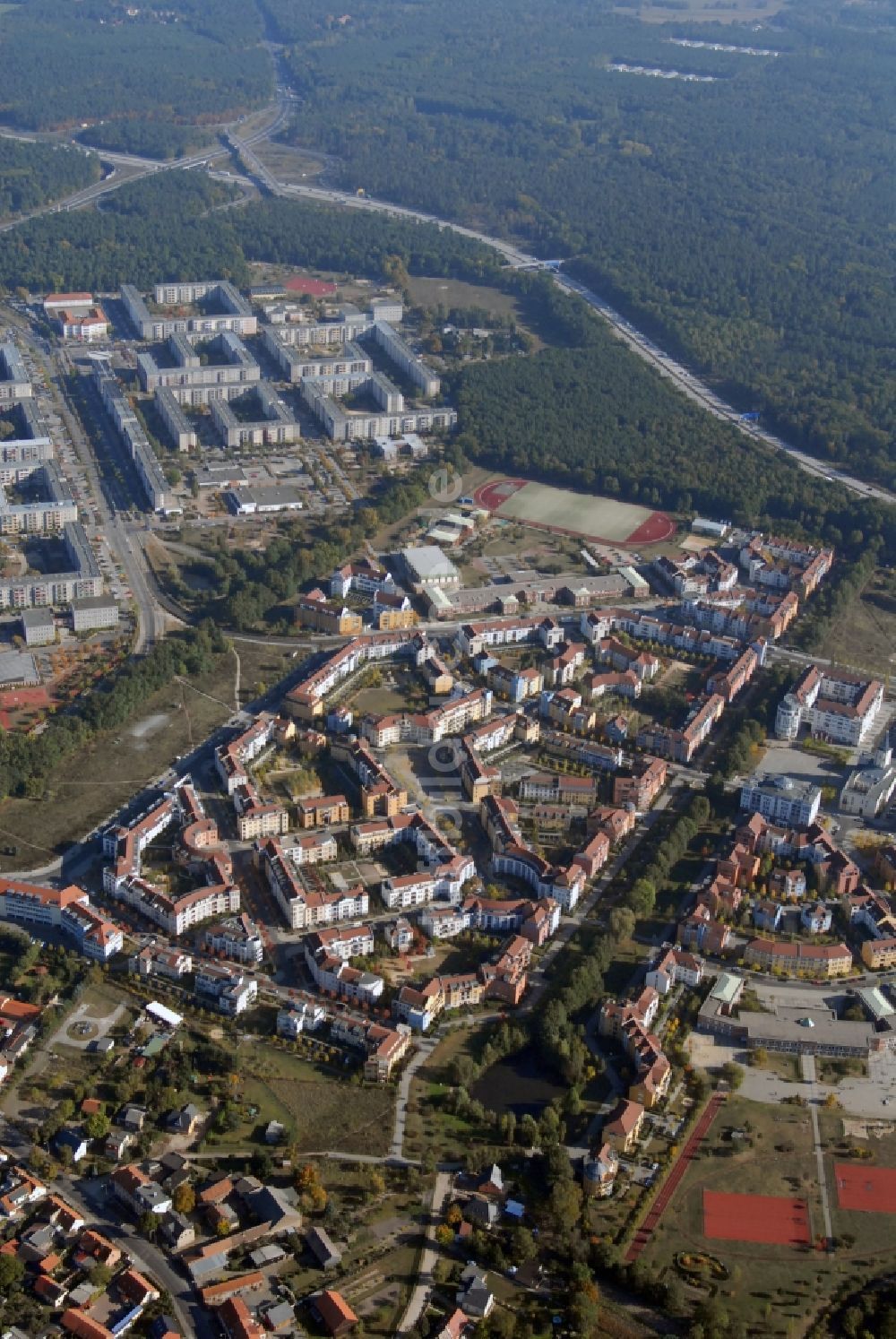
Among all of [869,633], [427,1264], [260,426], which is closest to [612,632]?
[869,633]

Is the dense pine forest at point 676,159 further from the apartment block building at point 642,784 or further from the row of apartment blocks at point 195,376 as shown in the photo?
the apartment block building at point 642,784

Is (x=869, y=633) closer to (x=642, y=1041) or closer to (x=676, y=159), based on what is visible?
(x=642, y=1041)

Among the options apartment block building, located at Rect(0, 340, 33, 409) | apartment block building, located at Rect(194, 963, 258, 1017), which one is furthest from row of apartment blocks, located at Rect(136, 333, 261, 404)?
apartment block building, located at Rect(194, 963, 258, 1017)

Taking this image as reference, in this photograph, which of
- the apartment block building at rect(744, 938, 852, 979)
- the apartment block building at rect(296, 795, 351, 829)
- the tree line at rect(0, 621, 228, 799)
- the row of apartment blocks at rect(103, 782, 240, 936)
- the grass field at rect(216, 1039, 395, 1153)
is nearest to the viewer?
the grass field at rect(216, 1039, 395, 1153)

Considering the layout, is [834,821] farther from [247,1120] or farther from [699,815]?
[247,1120]

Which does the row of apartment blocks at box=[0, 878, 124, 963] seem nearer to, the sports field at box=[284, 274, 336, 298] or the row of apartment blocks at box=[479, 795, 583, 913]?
the row of apartment blocks at box=[479, 795, 583, 913]

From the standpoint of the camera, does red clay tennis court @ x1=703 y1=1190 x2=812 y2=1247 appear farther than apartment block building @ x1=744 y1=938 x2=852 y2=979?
No

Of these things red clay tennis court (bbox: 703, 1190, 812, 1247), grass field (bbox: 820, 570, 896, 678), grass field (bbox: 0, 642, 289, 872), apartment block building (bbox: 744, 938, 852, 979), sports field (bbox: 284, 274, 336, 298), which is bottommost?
grass field (bbox: 0, 642, 289, 872)

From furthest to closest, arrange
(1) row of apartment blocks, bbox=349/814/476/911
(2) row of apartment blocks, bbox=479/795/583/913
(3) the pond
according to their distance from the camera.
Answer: (2) row of apartment blocks, bbox=479/795/583/913, (1) row of apartment blocks, bbox=349/814/476/911, (3) the pond
